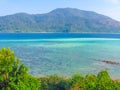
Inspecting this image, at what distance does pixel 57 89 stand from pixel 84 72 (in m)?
29.7

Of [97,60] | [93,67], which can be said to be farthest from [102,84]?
[97,60]

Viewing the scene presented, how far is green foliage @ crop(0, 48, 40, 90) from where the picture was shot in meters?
34.0

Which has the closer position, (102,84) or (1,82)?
(102,84)

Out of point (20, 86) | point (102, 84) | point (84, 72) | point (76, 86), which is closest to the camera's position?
point (102, 84)

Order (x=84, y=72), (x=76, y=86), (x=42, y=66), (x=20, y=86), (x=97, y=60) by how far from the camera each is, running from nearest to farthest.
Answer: (x=20, y=86) → (x=76, y=86) → (x=84, y=72) → (x=42, y=66) → (x=97, y=60)

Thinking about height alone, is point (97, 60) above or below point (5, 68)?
below

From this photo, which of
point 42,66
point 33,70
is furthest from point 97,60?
point 33,70

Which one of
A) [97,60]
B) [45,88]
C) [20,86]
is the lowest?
[97,60]

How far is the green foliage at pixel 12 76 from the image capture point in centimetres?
3403

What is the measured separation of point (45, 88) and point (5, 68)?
10.0 meters

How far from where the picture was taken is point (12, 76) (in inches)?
1380

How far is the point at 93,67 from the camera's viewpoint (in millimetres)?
80250

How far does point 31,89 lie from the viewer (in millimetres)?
35281

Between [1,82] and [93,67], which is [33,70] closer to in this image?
[93,67]
